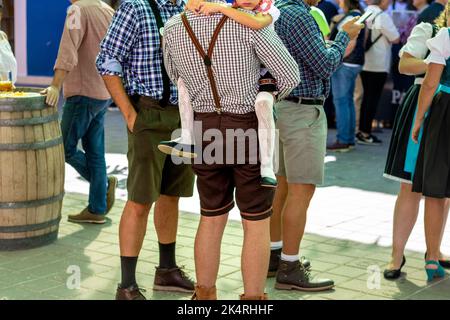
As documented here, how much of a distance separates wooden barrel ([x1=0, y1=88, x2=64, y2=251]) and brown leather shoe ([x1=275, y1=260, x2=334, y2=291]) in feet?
6.04

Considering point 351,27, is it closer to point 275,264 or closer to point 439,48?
point 439,48

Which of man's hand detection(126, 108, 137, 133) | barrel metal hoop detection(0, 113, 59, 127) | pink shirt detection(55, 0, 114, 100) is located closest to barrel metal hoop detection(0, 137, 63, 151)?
barrel metal hoop detection(0, 113, 59, 127)

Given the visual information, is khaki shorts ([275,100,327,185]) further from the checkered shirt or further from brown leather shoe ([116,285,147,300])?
brown leather shoe ([116,285,147,300])

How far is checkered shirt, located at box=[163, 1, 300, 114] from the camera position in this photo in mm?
4062

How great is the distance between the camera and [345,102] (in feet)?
34.4

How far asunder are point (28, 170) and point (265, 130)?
2.25 metres

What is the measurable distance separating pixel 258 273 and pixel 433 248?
5.40 ft

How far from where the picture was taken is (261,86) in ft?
13.8

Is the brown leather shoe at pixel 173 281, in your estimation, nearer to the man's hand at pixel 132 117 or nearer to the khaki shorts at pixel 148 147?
the khaki shorts at pixel 148 147

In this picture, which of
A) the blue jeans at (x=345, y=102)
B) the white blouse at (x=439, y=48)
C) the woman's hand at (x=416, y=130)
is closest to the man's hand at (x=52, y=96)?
the woman's hand at (x=416, y=130)

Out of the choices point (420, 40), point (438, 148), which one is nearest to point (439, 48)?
point (420, 40)

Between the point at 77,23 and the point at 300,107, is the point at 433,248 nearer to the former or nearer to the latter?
the point at 300,107

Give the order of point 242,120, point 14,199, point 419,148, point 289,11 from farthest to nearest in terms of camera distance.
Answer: point 14,199 < point 419,148 < point 289,11 < point 242,120
